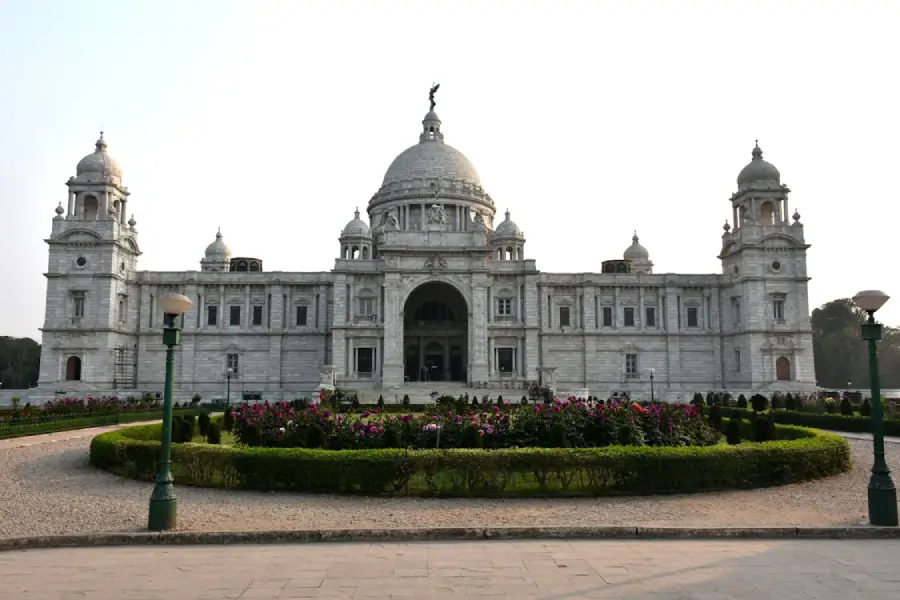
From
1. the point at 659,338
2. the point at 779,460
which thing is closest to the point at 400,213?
the point at 659,338

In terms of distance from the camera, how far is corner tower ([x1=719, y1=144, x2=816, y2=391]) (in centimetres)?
5319

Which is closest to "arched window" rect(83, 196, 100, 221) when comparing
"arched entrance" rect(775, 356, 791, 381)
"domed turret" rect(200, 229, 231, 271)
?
"domed turret" rect(200, 229, 231, 271)

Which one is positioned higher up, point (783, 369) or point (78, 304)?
point (78, 304)

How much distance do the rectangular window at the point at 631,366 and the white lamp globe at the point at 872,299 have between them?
45080 millimetres

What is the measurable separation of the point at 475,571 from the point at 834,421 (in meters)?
28.5

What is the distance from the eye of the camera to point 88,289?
52469 millimetres

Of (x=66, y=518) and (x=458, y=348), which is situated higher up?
(x=458, y=348)

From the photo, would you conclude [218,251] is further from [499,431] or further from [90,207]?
[499,431]

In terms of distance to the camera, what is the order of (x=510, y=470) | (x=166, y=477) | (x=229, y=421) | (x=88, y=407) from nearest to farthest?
(x=166, y=477) → (x=510, y=470) → (x=229, y=421) → (x=88, y=407)

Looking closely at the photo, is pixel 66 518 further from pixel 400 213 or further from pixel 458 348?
pixel 400 213

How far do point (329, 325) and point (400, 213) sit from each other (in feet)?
52.8

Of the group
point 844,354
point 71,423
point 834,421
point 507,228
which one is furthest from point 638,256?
point 71,423

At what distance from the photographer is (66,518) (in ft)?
41.6

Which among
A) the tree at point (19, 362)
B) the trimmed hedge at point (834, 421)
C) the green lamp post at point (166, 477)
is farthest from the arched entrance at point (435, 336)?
the green lamp post at point (166, 477)
